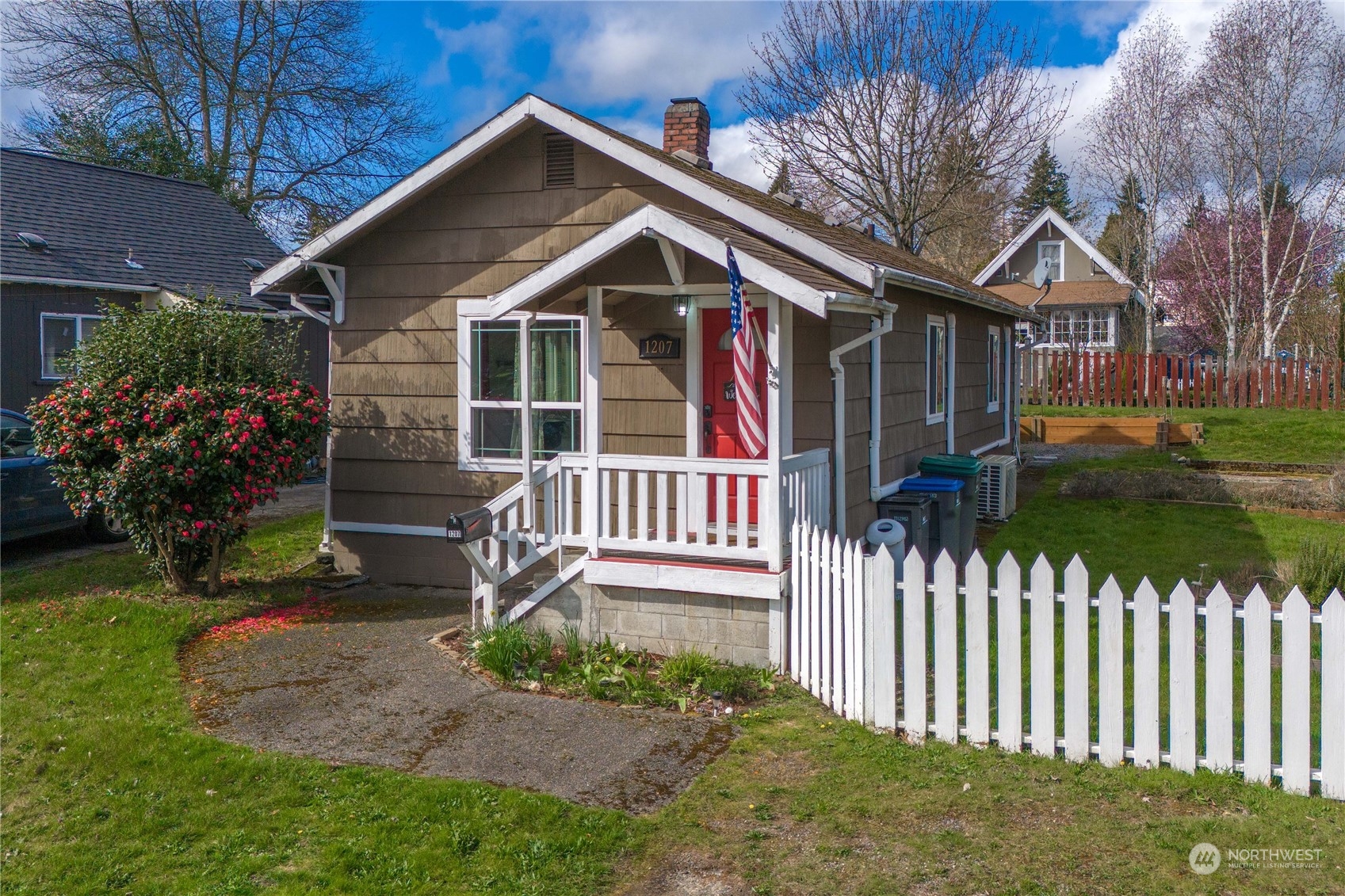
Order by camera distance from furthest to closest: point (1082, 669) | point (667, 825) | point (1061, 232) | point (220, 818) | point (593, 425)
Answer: point (1061, 232) → point (593, 425) → point (1082, 669) → point (220, 818) → point (667, 825)

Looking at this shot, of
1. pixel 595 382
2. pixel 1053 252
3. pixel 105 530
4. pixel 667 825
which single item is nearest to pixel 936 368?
pixel 595 382

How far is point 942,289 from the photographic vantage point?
36.0 ft

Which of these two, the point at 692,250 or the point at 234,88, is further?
the point at 234,88

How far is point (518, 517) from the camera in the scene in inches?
366

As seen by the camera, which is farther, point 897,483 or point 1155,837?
point 897,483

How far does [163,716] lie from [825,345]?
18.7 feet

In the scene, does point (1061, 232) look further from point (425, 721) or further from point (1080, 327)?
point (425, 721)

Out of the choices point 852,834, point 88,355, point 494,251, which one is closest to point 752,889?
point 852,834

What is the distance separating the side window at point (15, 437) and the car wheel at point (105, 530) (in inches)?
44.6

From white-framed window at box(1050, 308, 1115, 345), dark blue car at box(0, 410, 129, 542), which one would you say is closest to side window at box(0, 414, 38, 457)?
dark blue car at box(0, 410, 129, 542)

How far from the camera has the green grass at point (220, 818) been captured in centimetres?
447

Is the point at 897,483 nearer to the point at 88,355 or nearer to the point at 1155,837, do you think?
the point at 1155,837

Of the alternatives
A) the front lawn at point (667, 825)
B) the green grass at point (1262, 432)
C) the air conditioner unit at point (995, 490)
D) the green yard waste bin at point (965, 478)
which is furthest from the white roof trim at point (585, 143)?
the green grass at point (1262, 432)

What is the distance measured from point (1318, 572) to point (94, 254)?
17.8 m
